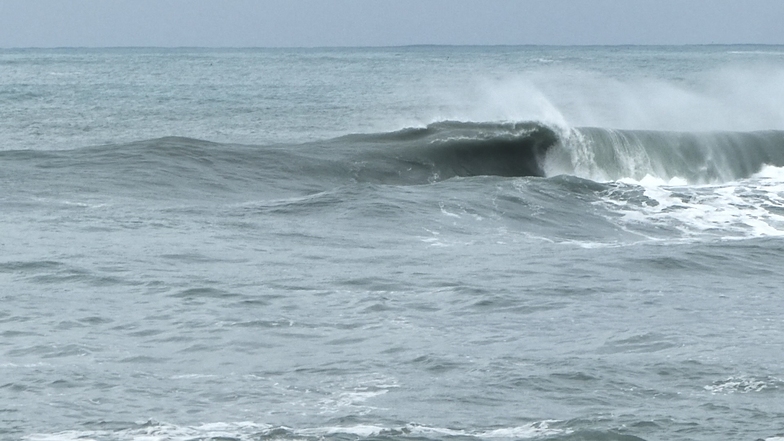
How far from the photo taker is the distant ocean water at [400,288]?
8.76m

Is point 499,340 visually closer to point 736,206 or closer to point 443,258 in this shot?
point 443,258

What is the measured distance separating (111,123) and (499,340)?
1175 inches

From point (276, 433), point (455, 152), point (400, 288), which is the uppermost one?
point (455, 152)

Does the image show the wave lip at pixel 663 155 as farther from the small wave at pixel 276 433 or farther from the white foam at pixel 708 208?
the small wave at pixel 276 433

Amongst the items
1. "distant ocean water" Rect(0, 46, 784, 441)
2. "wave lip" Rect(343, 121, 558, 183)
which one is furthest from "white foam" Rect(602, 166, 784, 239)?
"wave lip" Rect(343, 121, 558, 183)

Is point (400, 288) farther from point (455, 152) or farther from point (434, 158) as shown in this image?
point (455, 152)

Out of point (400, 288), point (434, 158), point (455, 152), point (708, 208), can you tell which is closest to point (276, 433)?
point (400, 288)

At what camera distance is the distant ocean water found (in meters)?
8.76

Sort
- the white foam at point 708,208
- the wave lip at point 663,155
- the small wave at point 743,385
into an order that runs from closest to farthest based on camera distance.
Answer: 1. the small wave at point 743,385
2. the white foam at point 708,208
3. the wave lip at point 663,155

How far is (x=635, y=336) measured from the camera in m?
11.0

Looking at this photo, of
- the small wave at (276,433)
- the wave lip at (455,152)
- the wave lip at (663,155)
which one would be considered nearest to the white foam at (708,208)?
the wave lip at (663,155)

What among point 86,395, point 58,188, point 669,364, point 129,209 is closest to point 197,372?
point 86,395

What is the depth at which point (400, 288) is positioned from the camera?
1291cm

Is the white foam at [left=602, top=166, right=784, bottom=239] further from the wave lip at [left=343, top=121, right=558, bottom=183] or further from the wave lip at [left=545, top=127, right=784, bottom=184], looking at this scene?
the wave lip at [left=343, top=121, right=558, bottom=183]
